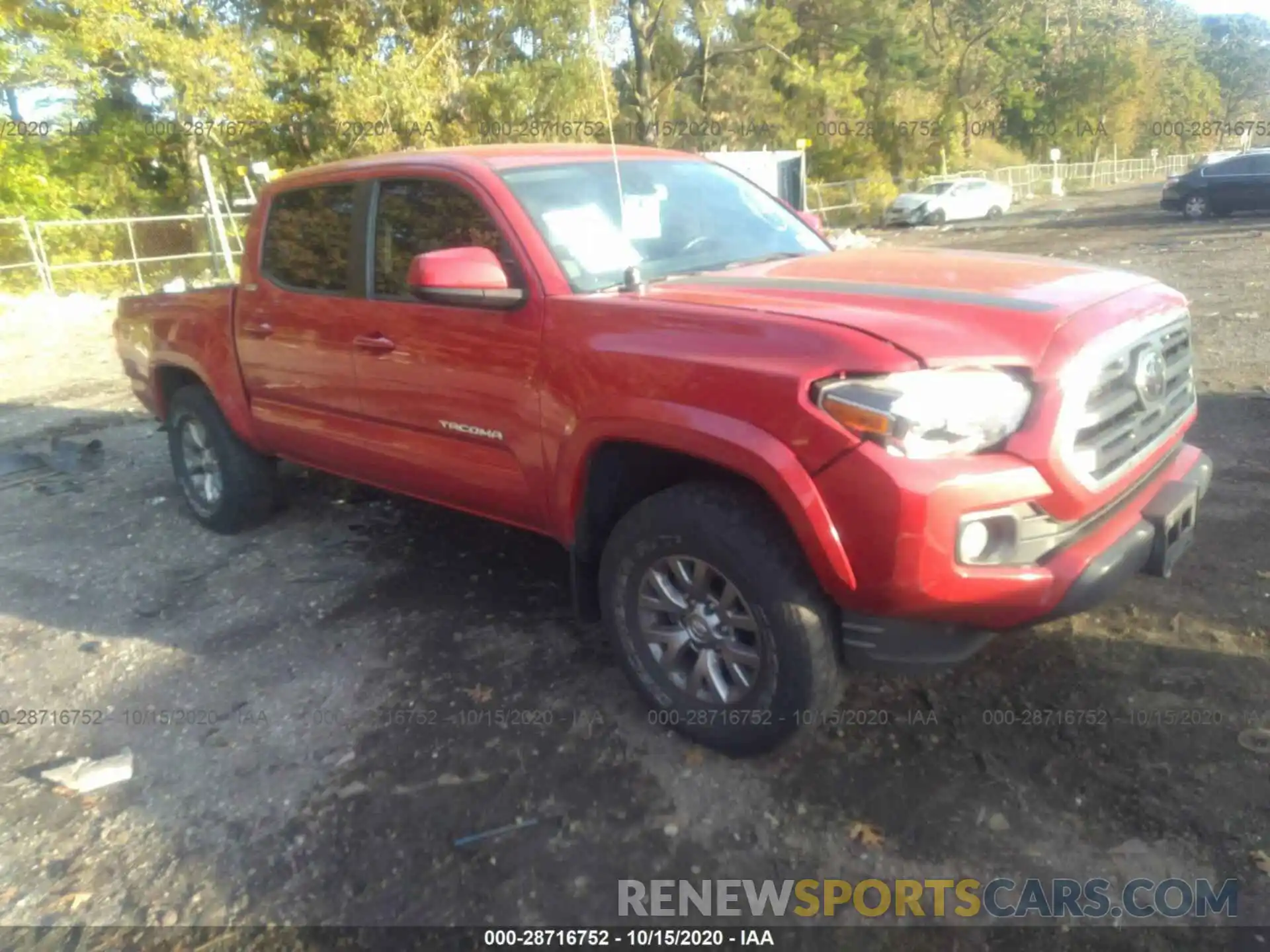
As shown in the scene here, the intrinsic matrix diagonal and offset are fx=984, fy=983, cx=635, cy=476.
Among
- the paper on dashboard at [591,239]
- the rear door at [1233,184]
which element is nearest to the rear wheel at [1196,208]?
the rear door at [1233,184]

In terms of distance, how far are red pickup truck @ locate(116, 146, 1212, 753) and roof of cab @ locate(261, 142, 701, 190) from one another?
0.07ft

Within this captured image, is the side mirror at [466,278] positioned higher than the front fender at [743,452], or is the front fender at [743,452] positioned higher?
the side mirror at [466,278]

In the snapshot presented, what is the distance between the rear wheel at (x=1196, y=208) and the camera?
2111 centimetres

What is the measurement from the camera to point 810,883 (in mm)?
2627

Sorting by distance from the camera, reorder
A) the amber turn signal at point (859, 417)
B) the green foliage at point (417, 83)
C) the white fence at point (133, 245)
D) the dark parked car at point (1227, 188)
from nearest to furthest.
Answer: the amber turn signal at point (859, 417) < the white fence at point (133, 245) < the green foliage at point (417, 83) < the dark parked car at point (1227, 188)

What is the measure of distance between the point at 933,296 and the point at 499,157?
6.02 feet

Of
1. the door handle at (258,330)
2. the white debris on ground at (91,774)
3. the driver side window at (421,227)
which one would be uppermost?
the driver side window at (421,227)

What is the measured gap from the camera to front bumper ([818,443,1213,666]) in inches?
99.5

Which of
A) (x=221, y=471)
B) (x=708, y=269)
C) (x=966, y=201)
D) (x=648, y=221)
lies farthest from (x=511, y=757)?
(x=966, y=201)

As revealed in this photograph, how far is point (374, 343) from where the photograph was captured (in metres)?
3.99

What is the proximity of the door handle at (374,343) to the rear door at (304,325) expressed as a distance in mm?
72

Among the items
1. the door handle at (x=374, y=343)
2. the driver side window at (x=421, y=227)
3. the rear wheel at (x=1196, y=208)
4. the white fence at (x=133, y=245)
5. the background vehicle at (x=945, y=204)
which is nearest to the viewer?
the driver side window at (x=421, y=227)

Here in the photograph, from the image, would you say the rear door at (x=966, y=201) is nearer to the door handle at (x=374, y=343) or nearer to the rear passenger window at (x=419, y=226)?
the rear passenger window at (x=419, y=226)

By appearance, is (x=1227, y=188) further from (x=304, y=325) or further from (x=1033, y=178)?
(x=1033, y=178)
